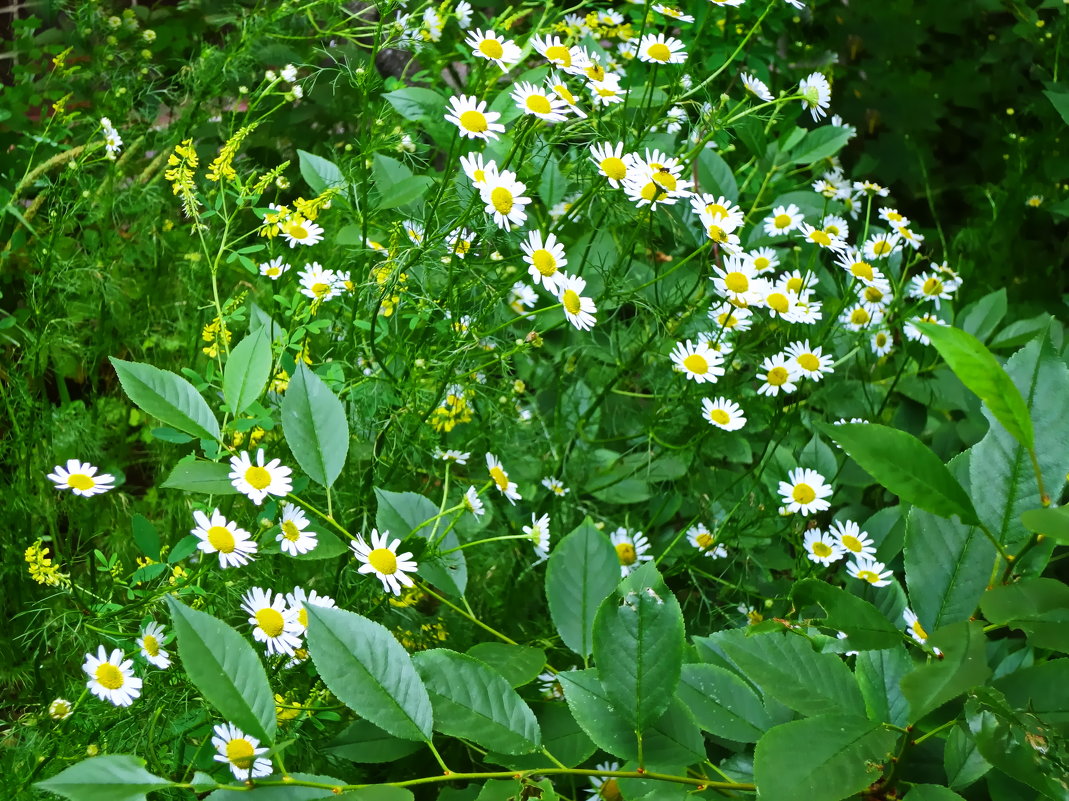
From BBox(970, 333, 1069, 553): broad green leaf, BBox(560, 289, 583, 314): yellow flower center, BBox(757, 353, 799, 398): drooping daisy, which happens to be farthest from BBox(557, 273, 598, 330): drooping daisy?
BBox(970, 333, 1069, 553): broad green leaf

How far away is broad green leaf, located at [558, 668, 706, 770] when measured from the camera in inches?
16.6

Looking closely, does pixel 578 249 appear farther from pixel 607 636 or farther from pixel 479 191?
pixel 607 636

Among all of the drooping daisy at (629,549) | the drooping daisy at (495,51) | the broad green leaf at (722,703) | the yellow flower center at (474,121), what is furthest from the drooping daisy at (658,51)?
the broad green leaf at (722,703)

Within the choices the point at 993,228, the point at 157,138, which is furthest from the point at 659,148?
the point at 993,228

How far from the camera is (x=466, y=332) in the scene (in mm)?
873

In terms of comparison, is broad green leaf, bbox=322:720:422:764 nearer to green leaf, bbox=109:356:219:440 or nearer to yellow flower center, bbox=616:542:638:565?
green leaf, bbox=109:356:219:440

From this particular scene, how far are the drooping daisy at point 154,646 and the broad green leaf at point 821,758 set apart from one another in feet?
1.30

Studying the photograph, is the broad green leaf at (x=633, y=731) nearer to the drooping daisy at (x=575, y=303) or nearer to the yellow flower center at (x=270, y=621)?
the yellow flower center at (x=270, y=621)

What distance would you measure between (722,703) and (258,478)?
33 cm

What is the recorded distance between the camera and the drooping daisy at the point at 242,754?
0.38 meters

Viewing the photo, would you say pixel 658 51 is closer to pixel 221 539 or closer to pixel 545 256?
pixel 545 256

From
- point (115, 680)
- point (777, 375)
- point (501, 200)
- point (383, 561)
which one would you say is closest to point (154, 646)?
point (115, 680)

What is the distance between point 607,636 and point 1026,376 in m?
0.20

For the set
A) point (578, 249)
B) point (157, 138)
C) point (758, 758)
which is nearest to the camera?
point (758, 758)
